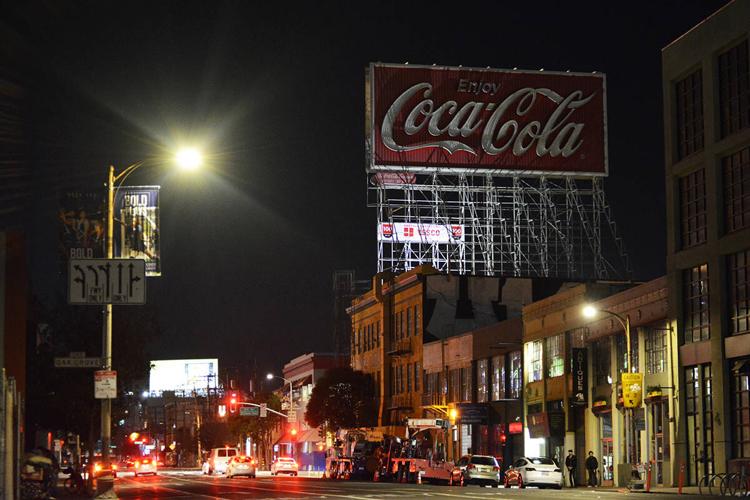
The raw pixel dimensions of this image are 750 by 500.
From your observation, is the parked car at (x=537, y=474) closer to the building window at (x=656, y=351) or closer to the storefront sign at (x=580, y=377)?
the storefront sign at (x=580, y=377)

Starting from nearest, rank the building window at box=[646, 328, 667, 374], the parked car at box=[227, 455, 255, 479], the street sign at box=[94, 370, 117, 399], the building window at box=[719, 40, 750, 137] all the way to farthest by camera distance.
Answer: the street sign at box=[94, 370, 117, 399], the building window at box=[719, 40, 750, 137], the building window at box=[646, 328, 667, 374], the parked car at box=[227, 455, 255, 479]

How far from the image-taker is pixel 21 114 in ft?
86.5

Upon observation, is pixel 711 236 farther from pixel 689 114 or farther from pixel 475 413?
pixel 475 413

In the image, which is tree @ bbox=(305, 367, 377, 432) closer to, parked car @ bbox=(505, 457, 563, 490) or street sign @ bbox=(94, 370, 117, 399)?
parked car @ bbox=(505, 457, 563, 490)

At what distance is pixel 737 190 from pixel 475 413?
87.6 ft

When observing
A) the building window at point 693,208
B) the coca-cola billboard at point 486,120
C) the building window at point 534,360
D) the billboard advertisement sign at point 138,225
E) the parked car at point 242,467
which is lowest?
the parked car at point 242,467

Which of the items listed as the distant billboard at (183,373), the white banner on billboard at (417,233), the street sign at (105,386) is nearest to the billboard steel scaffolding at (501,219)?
the white banner on billboard at (417,233)

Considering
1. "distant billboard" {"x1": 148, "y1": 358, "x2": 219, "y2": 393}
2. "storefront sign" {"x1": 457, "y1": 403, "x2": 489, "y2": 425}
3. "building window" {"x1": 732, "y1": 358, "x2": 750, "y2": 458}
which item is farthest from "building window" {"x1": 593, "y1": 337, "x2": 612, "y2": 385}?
"distant billboard" {"x1": 148, "y1": 358, "x2": 219, "y2": 393}

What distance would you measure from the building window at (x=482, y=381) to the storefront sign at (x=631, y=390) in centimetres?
2504

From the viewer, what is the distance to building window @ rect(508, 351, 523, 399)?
67375mm

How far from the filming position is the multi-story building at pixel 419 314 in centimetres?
8244

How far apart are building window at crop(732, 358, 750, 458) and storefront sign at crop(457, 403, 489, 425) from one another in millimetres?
24669

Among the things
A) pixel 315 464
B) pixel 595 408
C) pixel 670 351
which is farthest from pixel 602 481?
pixel 315 464

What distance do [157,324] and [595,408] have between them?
66.3 feet
